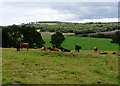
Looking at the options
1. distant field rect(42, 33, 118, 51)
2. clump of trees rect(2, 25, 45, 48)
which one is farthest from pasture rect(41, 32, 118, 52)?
clump of trees rect(2, 25, 45, 48)

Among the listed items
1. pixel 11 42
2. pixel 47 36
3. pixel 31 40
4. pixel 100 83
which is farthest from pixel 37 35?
pixel 100 83

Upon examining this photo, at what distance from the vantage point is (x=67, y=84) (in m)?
12.9

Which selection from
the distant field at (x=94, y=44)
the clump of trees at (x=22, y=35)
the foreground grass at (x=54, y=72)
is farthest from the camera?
the distant field at (x=94, y=44)

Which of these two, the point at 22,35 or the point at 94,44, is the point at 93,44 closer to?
the point at 94,44

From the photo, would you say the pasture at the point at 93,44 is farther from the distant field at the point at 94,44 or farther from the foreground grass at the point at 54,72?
the foreground grass at the point at 54,72

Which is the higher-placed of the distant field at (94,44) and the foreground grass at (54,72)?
the foreground grass at (54,72)

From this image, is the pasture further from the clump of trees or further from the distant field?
the clump of trees

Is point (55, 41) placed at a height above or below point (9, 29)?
below

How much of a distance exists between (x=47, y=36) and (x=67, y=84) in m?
122

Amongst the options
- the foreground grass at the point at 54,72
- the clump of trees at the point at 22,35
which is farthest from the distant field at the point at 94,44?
the foreground grass at the point at 54,72

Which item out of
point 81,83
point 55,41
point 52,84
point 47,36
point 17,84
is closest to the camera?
point 17,84

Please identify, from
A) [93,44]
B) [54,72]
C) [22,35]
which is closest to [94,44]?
[93,44]

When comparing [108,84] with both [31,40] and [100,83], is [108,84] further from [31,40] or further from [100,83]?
[31,40]

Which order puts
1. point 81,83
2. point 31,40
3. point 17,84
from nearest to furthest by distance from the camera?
point 17,84
point 81,83
point 31,40
